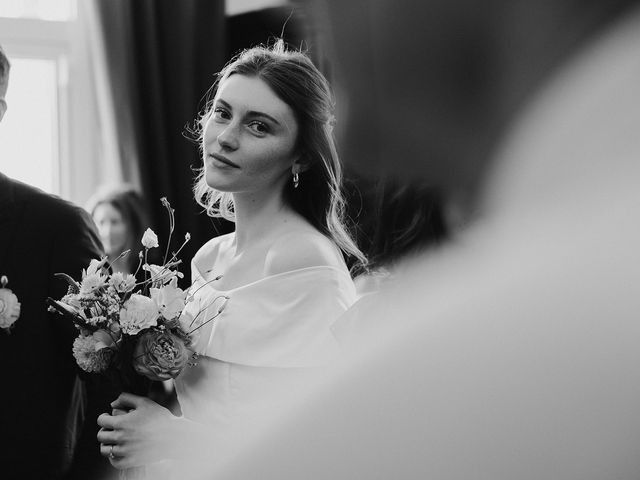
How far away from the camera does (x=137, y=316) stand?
1.14 meters

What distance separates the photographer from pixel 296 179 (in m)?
1.28

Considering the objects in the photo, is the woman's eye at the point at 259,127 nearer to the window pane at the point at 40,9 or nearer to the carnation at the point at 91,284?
the carnation at the point at 91,284

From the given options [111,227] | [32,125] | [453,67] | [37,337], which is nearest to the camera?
[453,67]

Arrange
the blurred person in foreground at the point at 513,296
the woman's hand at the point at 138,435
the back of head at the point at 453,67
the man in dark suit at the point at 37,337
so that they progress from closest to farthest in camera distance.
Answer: the blurred person in foreground at the point at 513,296
the back of head at the point at 453,67
the woman's hand at the point at 138,435
the man in dark suit at the point at 37,337

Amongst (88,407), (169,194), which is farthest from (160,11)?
(88,407)

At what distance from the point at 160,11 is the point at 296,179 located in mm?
1858

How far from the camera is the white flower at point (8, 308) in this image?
1.28 meters

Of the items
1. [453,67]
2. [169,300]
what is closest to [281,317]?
[169,300]

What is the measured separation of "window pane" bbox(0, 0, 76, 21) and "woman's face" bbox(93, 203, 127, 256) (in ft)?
2.46

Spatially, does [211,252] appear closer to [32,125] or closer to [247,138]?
[247,138]

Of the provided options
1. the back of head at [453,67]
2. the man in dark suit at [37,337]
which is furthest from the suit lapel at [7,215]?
the back of head at [453,67]

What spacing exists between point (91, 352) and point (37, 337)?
0.23 metres

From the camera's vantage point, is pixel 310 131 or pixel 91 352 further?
pixel 310 131

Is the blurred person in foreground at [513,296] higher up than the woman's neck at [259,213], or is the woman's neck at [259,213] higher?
the blurred person in foreground at [513,296]
